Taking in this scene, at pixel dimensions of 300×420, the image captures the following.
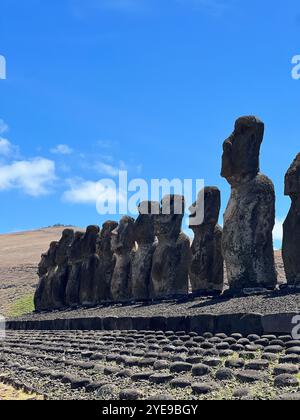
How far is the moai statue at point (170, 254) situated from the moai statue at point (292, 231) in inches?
175

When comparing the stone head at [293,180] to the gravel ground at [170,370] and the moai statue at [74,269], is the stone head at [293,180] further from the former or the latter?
the moai statue at [74,269]

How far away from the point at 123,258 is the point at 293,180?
29.1ft

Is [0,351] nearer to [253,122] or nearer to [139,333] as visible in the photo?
[139,333]

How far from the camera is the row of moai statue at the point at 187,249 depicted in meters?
12.3

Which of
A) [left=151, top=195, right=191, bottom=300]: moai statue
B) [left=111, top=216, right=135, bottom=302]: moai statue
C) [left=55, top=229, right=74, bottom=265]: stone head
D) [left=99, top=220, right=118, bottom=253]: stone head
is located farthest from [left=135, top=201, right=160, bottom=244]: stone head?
[left=55, top=229, right=74, bottom=265]: stone head

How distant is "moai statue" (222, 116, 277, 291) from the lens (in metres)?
12.3

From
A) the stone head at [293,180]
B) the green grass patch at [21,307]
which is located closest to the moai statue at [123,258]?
the stone head at [293,180]

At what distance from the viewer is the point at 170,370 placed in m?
6.09

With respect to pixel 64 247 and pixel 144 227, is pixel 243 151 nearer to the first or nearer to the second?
pixel 144 227

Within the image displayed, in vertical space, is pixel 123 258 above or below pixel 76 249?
below

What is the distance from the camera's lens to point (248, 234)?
12438 mm

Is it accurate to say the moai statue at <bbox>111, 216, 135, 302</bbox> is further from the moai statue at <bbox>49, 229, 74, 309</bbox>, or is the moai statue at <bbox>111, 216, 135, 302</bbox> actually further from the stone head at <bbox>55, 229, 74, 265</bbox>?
the stone head at <bbox>55, 229, 74, 265</bbox>

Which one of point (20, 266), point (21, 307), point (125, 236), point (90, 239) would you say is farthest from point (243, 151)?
point (20, 266)

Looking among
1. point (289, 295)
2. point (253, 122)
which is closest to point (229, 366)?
point (289, 295)
